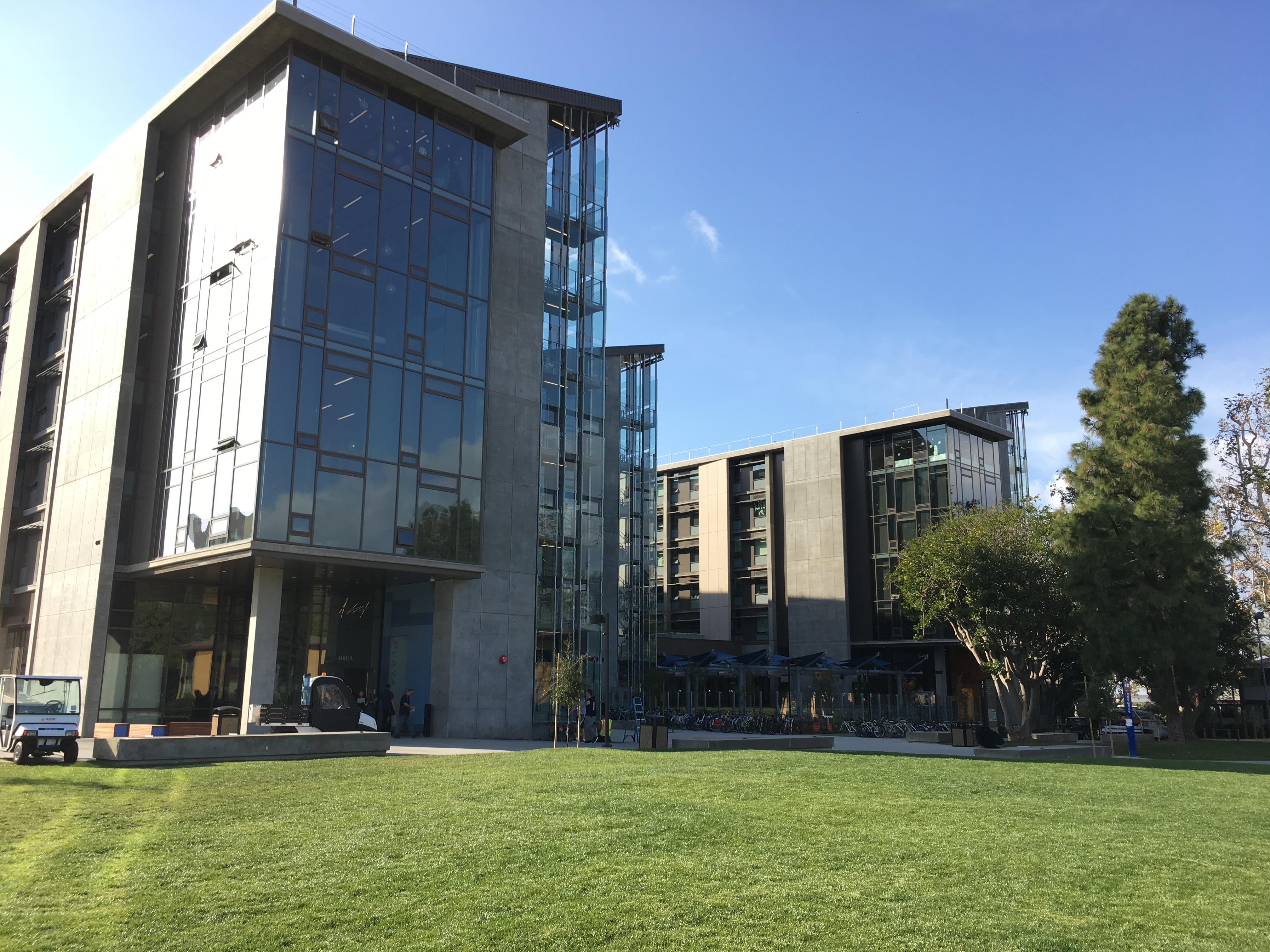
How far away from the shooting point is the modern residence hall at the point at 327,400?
30.1 meters

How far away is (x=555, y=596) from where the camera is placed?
36.6 m

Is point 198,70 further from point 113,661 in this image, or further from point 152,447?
point 113,661

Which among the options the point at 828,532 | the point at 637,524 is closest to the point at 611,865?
the point at 637,524

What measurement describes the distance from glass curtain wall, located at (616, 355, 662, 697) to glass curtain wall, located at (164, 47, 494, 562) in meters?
20.5

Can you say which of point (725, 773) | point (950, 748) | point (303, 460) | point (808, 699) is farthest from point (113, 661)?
point (808, 699)

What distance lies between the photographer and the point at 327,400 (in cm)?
3000

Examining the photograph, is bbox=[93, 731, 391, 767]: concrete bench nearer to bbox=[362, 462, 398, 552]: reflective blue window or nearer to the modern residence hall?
the modern residence hall

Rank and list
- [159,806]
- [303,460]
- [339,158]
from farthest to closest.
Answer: [339,158], [303,460], [159,806]

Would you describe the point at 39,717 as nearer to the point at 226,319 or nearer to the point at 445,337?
the point at 226,319

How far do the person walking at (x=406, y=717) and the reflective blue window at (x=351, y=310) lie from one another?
1182 cm

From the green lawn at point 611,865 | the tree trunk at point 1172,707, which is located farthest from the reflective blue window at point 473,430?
the tree trunk at point 1172,707

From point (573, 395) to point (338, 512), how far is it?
39.8 feet

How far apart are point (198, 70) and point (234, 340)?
10362 mm

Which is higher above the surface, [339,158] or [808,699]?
[339,158]
